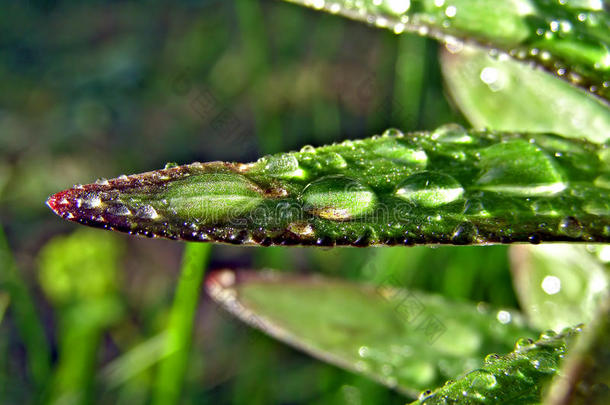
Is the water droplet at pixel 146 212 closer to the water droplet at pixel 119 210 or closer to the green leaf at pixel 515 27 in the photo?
the water droplet at pixel 119 210

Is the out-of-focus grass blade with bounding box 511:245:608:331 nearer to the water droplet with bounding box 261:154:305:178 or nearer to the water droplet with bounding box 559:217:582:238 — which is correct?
the water droplet with bounding box 559:217:582:238

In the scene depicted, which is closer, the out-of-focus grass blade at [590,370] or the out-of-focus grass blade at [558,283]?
the out-of-focus grass blade at [590,370]

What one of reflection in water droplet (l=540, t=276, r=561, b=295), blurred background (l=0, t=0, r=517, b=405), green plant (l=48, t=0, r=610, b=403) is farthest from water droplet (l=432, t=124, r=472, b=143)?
blurred background (l=0, t=0, r=517, b=405)

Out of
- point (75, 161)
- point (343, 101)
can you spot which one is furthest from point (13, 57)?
point (343, 101)

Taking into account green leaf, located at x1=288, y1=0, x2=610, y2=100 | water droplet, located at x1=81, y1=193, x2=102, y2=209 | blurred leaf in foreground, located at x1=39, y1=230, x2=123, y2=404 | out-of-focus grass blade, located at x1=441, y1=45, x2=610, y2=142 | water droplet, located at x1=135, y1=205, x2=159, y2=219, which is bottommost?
blurred leaf in foreground, located at x1=39, y1=230, x2=123, y2=404

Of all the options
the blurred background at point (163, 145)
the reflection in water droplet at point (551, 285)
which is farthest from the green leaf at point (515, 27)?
the blurred background at point (163, 145)

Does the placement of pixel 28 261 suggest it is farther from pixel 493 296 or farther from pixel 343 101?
pixel 493 296
